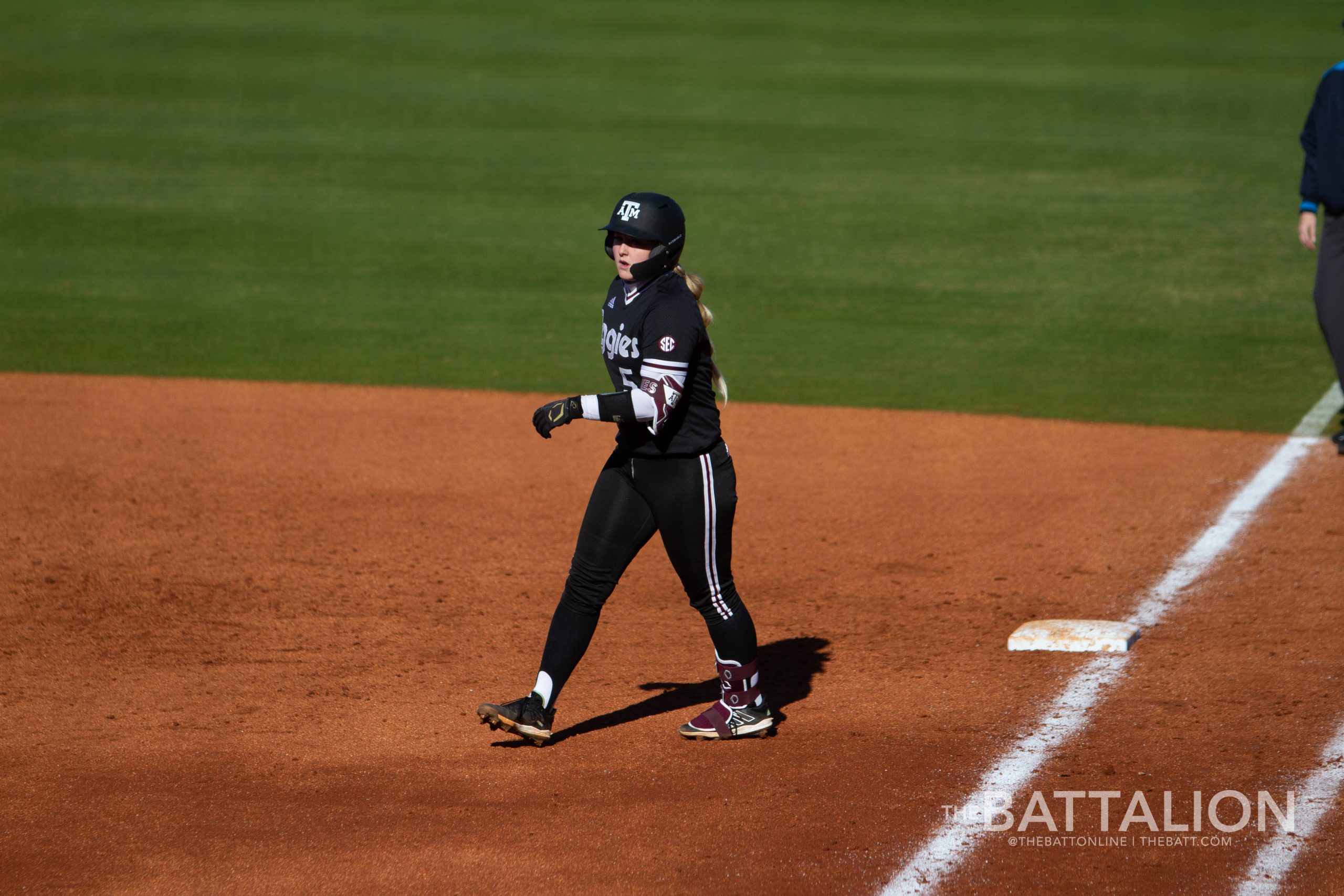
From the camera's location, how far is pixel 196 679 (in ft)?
19.1

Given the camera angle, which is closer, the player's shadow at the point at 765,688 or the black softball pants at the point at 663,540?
the black softball pants at the point at 663,540

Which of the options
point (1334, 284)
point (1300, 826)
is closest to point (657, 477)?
point (1300, 826)

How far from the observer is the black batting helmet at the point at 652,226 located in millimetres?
4957

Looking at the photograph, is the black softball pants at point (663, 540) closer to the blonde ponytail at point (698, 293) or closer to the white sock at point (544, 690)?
the white sock at point (544, 690)

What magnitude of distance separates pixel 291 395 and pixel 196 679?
445 cm

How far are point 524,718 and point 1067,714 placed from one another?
208 cm

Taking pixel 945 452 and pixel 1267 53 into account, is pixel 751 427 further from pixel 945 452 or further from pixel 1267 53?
pixel 1267 53

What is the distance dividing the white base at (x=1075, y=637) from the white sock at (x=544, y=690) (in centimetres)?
212

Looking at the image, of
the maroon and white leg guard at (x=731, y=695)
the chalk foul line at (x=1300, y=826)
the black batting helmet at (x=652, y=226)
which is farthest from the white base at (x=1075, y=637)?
the black batting helmet at (x=652, y=226)

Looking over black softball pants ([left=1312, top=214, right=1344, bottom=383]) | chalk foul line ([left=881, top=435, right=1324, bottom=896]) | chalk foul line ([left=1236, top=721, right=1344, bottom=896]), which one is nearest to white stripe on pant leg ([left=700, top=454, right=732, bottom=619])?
chalk foul line ([left=881, top=435, right=1324, bottom=896])

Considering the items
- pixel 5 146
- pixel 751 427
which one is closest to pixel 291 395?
pixel 751 427

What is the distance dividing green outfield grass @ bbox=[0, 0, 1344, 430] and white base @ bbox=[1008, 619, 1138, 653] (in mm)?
3710

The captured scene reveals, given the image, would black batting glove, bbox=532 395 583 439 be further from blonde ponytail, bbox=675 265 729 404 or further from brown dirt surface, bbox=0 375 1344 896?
brown dirt surface, bbox=0 375 1344 896

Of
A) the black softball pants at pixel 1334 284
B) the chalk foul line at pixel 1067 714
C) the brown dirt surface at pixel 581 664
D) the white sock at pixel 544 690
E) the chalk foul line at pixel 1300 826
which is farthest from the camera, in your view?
the black softball pants at pixel 1334 284
